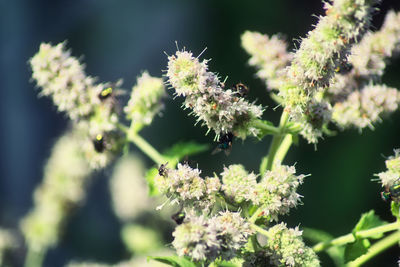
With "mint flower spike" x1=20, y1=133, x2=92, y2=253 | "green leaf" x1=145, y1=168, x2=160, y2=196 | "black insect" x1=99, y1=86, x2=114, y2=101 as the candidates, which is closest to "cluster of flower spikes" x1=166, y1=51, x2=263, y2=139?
"green leaf" x1=145, y1=168, x2=160, y2=196

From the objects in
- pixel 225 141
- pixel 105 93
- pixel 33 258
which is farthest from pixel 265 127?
pixel 33 258

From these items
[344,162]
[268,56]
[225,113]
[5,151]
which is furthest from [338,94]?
[5,151]

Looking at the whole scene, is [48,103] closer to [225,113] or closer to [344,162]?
[344,162]

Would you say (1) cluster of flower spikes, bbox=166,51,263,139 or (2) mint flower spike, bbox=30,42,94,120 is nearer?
(1) cluster of flower spikes, bbox=166,51,263,139

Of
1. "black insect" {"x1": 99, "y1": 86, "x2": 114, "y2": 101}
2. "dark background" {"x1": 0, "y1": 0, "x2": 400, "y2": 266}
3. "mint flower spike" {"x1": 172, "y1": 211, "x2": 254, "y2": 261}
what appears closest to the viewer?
"mint flower spike" {"x1": 172, "y1": 211, "x2": 254, "y2": 261}

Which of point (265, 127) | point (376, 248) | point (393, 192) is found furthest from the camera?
point (376, 248)

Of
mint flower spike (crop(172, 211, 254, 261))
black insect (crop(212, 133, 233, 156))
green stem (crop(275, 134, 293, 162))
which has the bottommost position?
mint flower spike (crop(172, 211, 254, 261))

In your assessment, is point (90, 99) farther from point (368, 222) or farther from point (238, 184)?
point (368, 222)

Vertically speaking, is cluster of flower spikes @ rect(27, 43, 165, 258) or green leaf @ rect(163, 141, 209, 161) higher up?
cluster of flower spikes @ rect(27, 43, 165, 258)

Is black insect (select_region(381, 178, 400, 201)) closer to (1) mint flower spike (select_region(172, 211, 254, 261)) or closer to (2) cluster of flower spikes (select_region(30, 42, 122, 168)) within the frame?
(1) mint flower spike (select_region(172, 211, 254, 261))
